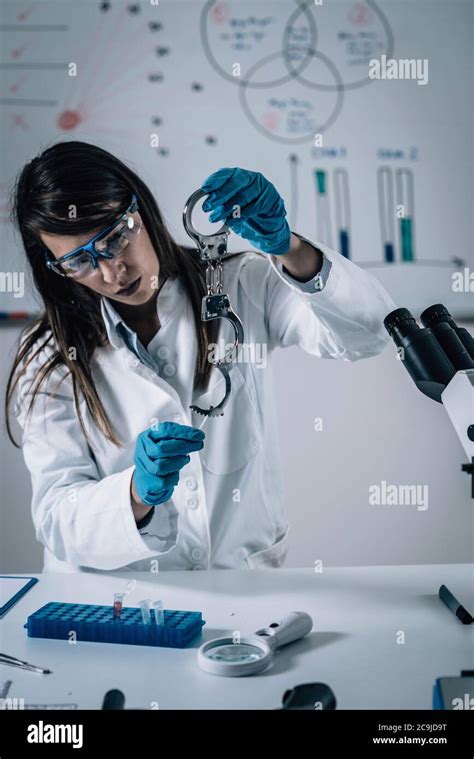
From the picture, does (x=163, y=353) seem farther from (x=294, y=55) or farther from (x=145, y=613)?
(x=294, y=55)

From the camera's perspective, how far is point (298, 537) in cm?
236

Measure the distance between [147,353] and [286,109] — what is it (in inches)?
44.1

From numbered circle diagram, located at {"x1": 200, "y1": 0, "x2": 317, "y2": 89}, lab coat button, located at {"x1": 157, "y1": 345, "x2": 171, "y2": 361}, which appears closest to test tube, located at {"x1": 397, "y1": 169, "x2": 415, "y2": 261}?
numbered circle diagram, located at {"x1": 200, "y1": 0, "x2": 317, "y2": 89}

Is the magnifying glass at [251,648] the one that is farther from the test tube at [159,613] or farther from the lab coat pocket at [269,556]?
the lab coat pocket at [269,556]

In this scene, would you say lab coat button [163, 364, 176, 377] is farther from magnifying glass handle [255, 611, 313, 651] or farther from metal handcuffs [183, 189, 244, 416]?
magnifying glass handle [255, 611, 313, 651]

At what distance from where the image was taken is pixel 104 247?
134 centimetres

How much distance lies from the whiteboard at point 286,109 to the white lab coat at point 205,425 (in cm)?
76

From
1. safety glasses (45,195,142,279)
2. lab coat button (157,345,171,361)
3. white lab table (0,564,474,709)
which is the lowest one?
white lab table (0,564,474,709)

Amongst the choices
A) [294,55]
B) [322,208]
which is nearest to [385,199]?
[322,208]

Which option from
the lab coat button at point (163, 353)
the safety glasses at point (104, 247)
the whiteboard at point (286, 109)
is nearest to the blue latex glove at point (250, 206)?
the safety glasses at point (104, 247)

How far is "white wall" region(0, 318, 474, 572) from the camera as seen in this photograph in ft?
7.65

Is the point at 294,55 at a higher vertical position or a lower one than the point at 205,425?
higher

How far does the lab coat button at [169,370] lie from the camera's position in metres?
1.48

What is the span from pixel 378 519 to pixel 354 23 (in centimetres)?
148
